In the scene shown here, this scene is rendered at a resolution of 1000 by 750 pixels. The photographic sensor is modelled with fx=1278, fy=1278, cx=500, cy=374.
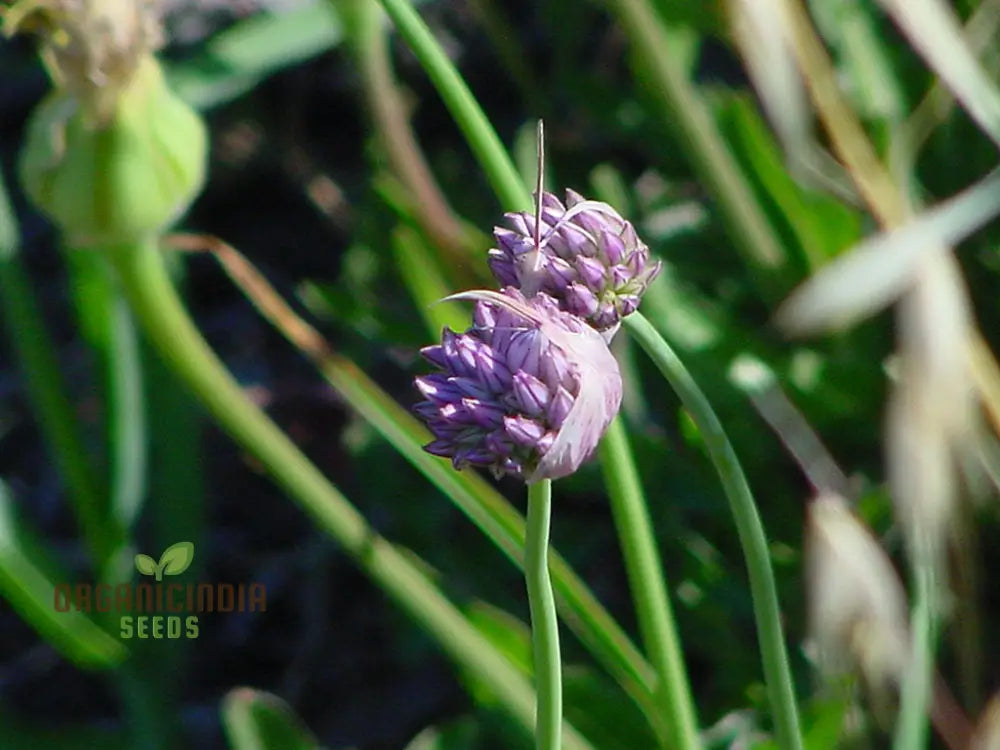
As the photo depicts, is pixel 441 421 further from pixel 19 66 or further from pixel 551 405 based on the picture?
pixel 19 66

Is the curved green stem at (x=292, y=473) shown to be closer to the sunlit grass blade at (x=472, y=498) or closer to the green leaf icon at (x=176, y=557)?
the sunlit grass blade at (x=472, y=498)

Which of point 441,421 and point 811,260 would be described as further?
point 811,260

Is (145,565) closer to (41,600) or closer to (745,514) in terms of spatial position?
(41,600)

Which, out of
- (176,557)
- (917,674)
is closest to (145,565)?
(176,557)

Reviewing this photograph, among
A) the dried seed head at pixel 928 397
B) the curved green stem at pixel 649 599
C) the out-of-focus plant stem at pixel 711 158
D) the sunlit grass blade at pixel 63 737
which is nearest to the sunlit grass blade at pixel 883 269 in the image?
the dried seed head at pixel 928 397

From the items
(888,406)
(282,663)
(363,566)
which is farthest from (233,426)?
(888,406)

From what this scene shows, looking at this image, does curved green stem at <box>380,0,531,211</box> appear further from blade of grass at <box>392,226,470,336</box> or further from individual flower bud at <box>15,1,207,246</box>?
blade of grass at <box>392,226,470,336</box>
